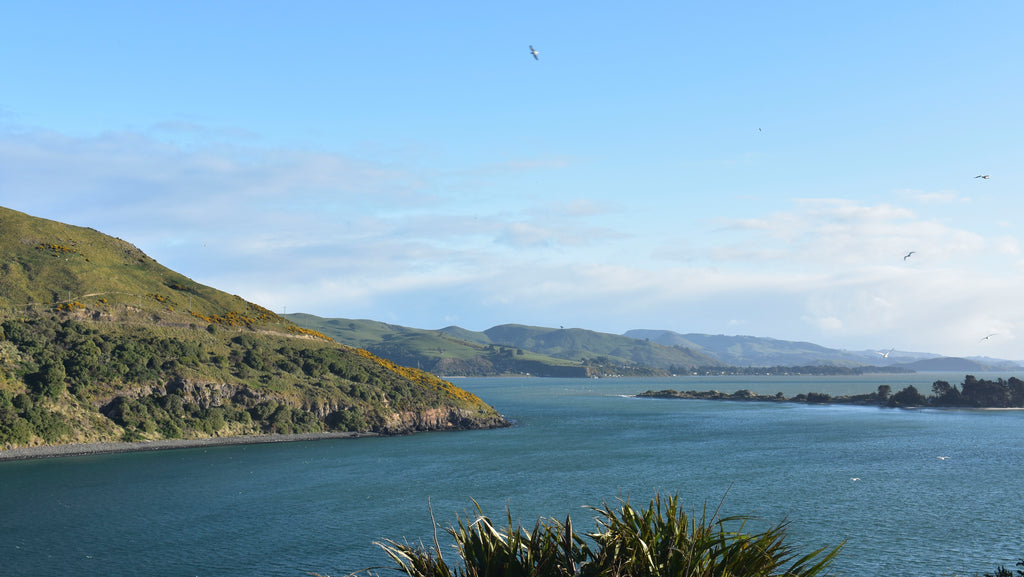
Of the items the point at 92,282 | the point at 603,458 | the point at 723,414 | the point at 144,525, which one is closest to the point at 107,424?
the point at 92,282

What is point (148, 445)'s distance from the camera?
106m

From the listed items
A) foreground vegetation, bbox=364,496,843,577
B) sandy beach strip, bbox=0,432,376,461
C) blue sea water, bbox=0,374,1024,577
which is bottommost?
sandy beach strip, bbox=0,432,376,461

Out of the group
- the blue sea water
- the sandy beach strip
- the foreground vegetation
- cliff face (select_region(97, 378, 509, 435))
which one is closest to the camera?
the foreground vegetation

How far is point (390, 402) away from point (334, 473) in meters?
53.9

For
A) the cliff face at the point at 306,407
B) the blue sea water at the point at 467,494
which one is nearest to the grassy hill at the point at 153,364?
the cliff face at the point at 306,407

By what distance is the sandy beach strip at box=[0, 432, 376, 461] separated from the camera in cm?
9388

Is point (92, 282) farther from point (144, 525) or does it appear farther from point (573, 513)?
point (573, 513)

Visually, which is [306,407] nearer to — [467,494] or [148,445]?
[148,445]

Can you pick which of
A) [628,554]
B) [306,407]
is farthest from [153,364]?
[628,554]

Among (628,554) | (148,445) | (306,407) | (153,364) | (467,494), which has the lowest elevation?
(148,445)

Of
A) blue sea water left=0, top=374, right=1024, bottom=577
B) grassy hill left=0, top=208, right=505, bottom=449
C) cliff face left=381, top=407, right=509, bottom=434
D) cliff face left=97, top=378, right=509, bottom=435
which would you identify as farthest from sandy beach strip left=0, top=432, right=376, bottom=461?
cliff face left=381, top=407, right=509, bottom=434

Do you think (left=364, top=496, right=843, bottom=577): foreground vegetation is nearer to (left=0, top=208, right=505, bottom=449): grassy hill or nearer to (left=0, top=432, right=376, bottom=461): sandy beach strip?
(left=0, top=432, right=376, bottom=461): sandy beach strip

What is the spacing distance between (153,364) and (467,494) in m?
73.2

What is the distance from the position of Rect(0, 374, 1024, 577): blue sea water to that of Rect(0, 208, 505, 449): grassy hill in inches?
378
